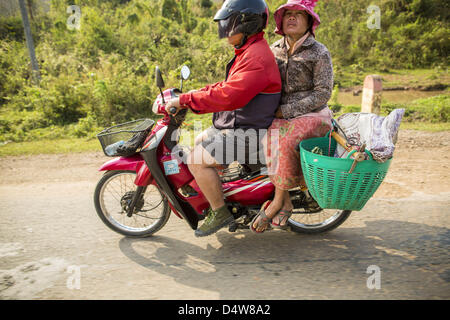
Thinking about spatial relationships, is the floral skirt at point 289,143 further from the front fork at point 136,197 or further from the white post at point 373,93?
the white post at point 373,93

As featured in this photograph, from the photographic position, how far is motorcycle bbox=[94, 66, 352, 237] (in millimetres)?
3092

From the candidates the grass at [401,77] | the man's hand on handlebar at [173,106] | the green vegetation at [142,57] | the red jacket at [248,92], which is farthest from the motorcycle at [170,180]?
the grass at [401,77]

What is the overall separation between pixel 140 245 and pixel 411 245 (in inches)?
94.3

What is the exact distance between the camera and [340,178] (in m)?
2.47

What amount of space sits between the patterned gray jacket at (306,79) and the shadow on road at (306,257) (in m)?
1.19

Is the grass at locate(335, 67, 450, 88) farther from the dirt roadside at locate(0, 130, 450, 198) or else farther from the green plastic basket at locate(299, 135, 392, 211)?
the green plastic basket at locate(299, 135, 392, 211)

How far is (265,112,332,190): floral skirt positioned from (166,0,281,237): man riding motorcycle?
112 millimetres

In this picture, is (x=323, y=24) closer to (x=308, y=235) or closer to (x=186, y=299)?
(x=308, y=235)

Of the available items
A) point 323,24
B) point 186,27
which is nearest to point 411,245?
point 323,24

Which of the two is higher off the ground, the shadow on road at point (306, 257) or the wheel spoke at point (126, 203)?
the wheel spoke at point (126, 203)

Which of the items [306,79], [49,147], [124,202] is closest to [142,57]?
[49,147]

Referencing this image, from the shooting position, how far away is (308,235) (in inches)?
134

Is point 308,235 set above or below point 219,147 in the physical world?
below

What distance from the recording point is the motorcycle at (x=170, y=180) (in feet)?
10.1
